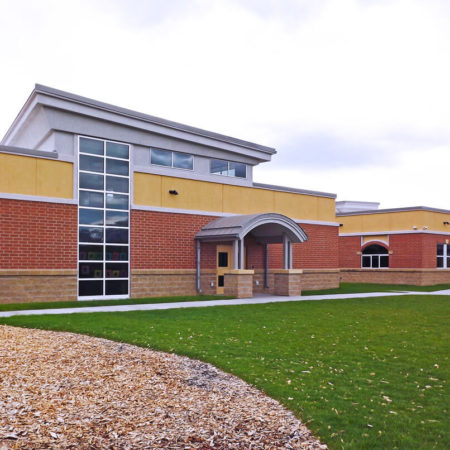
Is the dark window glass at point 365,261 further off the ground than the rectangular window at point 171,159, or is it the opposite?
the rectangular window at point 171,159

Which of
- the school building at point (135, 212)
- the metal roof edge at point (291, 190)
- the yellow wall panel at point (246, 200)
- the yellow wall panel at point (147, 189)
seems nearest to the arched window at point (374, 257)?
the metal roof edge at point (291, 190)

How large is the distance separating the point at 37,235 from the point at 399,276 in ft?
80.4

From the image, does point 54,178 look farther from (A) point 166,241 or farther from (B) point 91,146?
(A) point 166,241

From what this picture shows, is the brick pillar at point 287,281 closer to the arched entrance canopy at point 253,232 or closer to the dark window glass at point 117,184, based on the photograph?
the arched entrance canopy at point 253,232

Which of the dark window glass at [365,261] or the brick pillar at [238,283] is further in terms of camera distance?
the dark window glass at [365,261]

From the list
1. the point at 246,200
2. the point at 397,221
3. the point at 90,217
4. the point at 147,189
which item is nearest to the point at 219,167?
the point at 246,200

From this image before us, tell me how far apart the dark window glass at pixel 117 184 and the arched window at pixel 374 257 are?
69.3ft

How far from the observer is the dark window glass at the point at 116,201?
63.3ft

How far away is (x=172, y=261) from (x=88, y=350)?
1245cm

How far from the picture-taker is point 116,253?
63.3 feet

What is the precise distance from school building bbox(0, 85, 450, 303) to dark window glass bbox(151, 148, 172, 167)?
48 millimetres

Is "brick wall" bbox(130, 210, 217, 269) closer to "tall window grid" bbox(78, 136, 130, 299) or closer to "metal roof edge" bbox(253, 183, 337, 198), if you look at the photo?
"tall window grid" bbox(78, 136, 130, 299)

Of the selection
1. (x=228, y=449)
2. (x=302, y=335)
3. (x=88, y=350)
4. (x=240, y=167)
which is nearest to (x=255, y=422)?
(x=228, y=449)

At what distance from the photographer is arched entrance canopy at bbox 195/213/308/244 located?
20.0 metres
